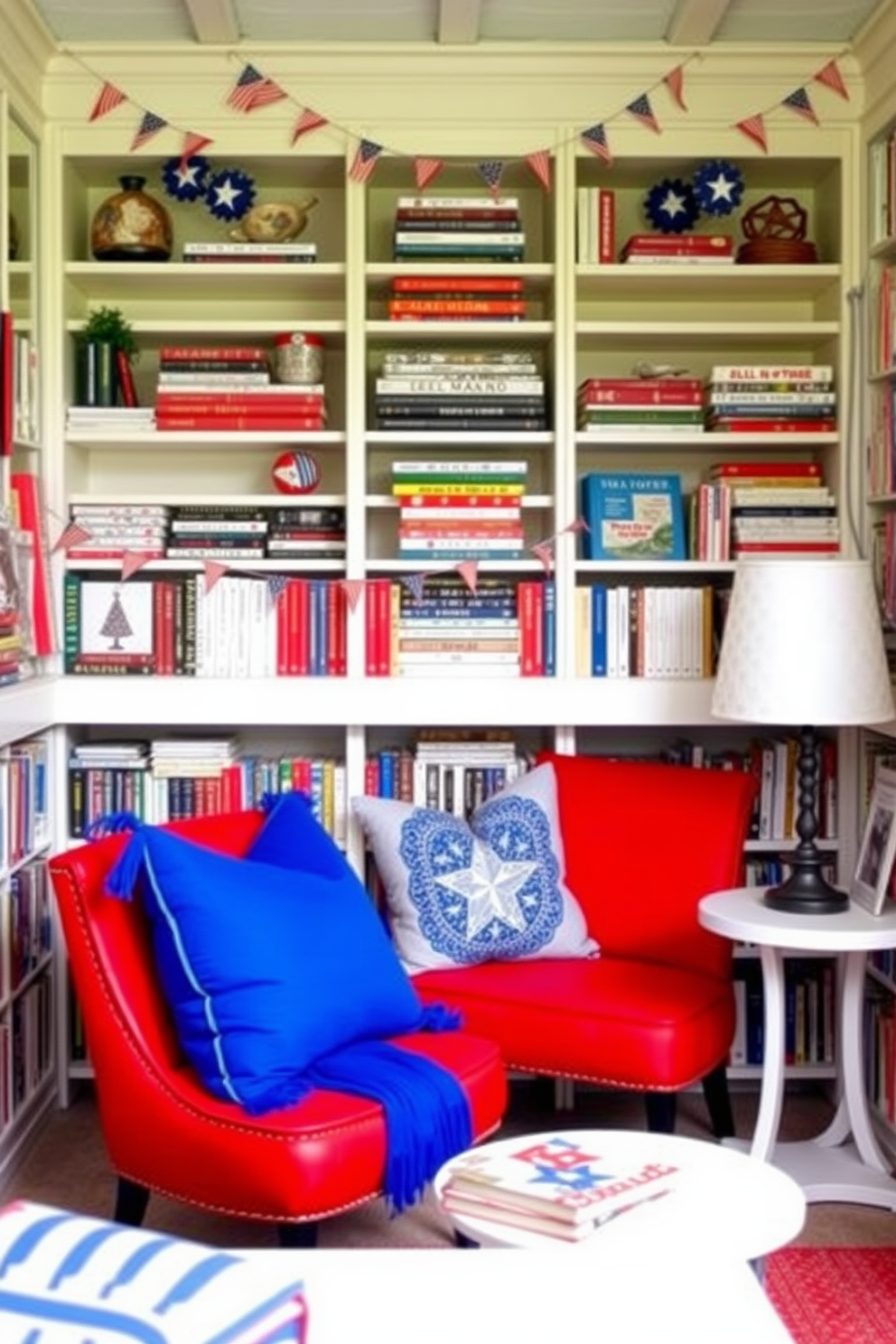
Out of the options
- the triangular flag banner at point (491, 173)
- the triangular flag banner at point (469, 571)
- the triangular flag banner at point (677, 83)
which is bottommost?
the triangular flag banner at point (469, 571)

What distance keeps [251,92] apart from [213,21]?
201 mm

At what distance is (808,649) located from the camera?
9.73 ft

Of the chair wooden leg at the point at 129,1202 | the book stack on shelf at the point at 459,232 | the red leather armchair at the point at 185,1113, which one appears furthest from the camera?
the book stack on shelf at the point at 459,232

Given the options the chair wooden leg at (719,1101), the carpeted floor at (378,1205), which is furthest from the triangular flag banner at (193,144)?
the chair wooden leg at (719,1101)

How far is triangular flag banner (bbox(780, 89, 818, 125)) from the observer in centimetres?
353

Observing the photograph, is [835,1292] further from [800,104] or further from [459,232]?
[800,104]

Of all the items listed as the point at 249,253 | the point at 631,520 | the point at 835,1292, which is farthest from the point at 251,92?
the point at 835,1292

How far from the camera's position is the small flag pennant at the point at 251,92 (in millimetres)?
3535

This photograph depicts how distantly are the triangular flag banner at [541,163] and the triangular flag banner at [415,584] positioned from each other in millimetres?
968

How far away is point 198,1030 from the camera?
2596mm

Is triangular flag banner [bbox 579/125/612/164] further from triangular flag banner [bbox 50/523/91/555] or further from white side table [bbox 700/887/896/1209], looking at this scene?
white side table [bbox 700/887/896/1209]

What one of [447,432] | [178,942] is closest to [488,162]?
[447,432]

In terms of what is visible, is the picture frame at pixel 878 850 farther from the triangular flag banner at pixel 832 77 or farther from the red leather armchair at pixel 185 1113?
the triangular flag banner at pixel 832 77

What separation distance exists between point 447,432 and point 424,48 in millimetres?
873
